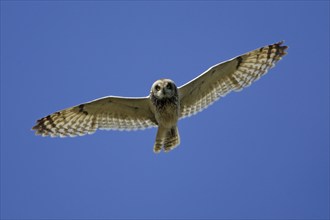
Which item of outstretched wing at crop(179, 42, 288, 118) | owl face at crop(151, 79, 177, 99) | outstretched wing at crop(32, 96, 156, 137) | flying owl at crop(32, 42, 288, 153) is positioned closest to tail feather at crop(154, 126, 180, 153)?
flying owl at crop(32, 42, 288, 153)

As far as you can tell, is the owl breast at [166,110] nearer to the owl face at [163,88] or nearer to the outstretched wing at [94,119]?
the owl face at [163,88]

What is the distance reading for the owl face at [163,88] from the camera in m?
10.1

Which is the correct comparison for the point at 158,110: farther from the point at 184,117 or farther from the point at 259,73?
the point at 259,73

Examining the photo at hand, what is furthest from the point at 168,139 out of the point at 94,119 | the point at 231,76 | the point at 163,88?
the point at 231,76

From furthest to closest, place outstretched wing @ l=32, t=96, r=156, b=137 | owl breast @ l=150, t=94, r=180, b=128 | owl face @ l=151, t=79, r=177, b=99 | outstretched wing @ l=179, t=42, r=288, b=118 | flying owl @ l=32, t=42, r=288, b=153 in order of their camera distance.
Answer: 1. outstretched wing @ l=32, t=96, r=156, b=137
2. outstretched wing @ l=179, t=42, r=288, b=118
3. flying owl @ l=32, t=42, r=288, b=153
4. owl breast @ l=150, t=94, r=180, b=128
5. owl face @ l=151, t=79, r=177, b=99

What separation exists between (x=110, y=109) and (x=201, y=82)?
1.72 m

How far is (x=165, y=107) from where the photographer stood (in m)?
10.4

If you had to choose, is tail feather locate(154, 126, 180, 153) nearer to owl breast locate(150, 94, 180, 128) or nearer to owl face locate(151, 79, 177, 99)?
owl breast locate(150, 94, 180, 128)

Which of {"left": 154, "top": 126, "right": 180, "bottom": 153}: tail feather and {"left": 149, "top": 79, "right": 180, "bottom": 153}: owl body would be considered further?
{"left": 154, "top": 126, "right": 180, "bottom": 153}: tail feather

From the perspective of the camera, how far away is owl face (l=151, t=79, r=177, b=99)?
33.3ft

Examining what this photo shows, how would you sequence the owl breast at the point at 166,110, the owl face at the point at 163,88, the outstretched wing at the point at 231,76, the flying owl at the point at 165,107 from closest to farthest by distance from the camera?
1. the owl face at the point at 163,88
2. the owl breast at the point at 166,110
3. the flying owl at the point at 165,107
4. the outstretched wing at the point at 231,76

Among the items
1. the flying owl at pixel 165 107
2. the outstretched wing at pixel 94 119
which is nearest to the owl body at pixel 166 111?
the flying owl at pixel 165 107

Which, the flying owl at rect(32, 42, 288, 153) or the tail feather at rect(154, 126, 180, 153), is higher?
the flying owl at rect(32, 42, 288, 153)

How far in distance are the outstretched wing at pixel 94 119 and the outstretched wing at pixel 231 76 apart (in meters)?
0.81
